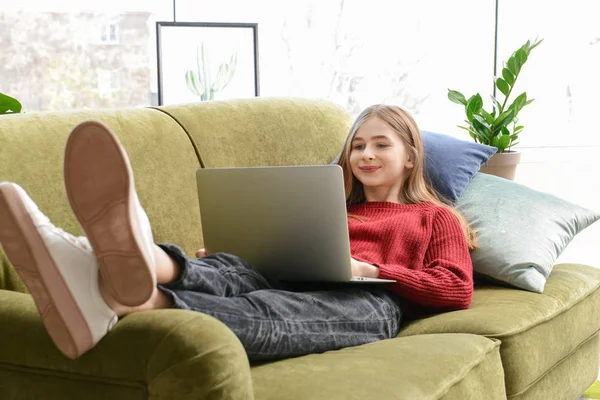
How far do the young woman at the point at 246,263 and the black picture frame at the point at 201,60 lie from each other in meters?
1.52

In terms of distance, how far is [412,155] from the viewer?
2.40 meters

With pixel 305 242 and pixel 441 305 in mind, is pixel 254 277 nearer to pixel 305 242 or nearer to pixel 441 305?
pixel 305 242

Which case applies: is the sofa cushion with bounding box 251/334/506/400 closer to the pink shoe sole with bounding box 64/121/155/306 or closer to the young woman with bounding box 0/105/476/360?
the young woman with bounding box 0/105/476/360

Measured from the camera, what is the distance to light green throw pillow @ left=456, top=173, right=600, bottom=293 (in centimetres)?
227

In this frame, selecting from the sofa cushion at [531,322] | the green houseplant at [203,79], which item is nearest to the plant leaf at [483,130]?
the sofa cushion at [531,322]

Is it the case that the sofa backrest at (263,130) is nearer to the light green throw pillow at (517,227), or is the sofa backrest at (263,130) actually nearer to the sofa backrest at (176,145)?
the sofa backrest at (176,145)

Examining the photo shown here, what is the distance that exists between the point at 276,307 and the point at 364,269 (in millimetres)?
336

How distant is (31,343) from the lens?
143 centimetres

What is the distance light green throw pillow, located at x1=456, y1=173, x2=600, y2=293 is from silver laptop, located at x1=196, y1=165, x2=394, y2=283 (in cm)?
60

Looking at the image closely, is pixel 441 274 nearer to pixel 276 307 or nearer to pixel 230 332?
pixel 276 307

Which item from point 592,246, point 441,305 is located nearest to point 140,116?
point 441,305

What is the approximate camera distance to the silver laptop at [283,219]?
1.74 meters

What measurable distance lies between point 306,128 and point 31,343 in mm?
1351

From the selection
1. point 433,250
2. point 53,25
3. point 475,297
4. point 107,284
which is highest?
point 53,25
